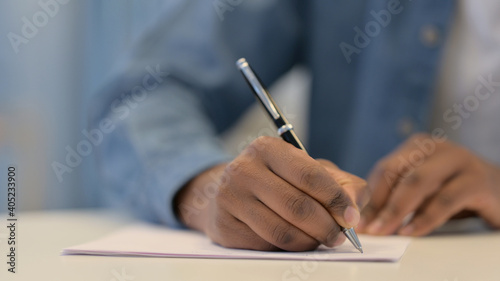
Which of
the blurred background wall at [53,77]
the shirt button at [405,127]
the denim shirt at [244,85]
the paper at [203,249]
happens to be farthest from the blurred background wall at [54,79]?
the paper at [203,249]

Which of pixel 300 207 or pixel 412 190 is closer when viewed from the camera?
pixel 300 207

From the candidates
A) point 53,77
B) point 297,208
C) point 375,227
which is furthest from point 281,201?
point 53,77

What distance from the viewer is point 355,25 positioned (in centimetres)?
100

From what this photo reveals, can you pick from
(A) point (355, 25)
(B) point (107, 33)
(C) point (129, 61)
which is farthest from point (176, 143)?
(B) point (107, 33)

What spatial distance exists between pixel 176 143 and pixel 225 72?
23 cm

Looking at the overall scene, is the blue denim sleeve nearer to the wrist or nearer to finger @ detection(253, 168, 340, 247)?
the wrist

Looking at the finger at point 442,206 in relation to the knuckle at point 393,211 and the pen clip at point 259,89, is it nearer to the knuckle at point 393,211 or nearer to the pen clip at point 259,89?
the knuckle at point 393,211

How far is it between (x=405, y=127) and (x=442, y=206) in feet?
0.95

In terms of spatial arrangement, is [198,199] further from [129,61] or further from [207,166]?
[129,61]

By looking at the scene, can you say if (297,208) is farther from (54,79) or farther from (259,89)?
(54,79)

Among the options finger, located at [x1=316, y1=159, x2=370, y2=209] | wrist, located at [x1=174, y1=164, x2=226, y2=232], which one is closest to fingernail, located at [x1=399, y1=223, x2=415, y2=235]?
finger, located at [x1=316, y1=159, x2=370, y2=209]

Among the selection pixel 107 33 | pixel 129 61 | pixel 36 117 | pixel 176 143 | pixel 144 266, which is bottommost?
pixel 144 266
